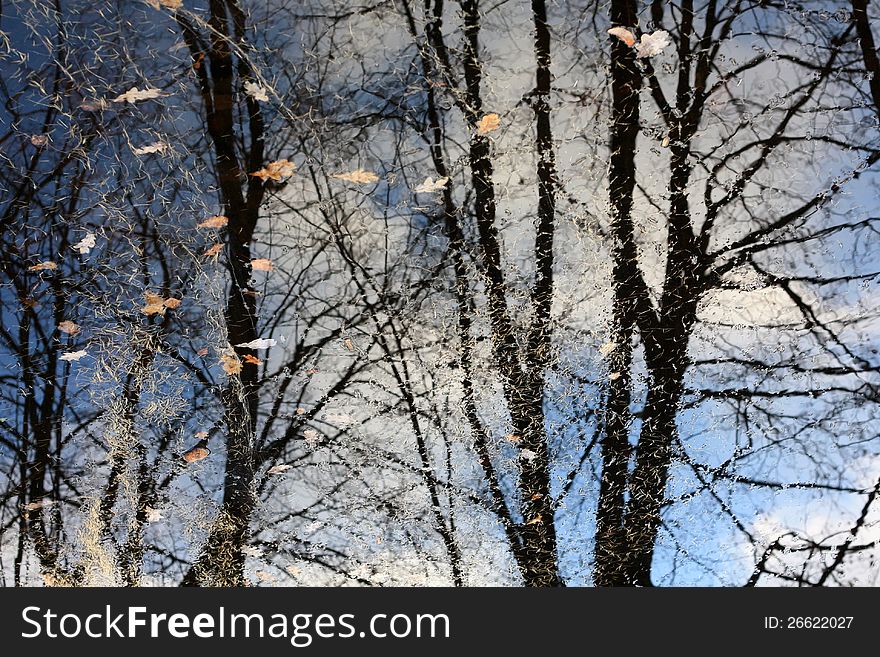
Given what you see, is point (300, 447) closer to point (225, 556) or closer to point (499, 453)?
point (225, 556)

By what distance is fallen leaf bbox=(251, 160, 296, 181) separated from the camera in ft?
3.87

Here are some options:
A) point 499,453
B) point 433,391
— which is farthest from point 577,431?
point 433,391

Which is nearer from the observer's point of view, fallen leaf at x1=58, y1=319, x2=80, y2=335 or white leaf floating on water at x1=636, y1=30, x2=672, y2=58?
fallen leaf at x1=58, y1=319, x2=80, y2=335

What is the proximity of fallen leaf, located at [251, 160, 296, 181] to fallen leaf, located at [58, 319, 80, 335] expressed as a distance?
0.47 metres

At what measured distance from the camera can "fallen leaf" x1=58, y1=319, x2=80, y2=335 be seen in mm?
1157

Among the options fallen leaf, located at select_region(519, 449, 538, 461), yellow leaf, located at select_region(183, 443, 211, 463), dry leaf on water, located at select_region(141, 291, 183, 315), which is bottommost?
fallen leaf, located at select_region(519, 449, 538, 461)

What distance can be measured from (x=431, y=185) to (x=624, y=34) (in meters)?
0.54

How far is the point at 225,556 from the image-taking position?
1174mm

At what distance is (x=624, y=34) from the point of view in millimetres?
1247

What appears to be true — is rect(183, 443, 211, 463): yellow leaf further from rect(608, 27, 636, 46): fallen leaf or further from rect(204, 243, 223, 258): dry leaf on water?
rect(608, 27, 636, 46): fallen leaf

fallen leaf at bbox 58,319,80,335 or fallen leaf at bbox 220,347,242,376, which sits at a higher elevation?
fallen leaf at bbox 58,319,80,335

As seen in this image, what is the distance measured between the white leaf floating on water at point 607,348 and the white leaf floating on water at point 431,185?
1.61 ft

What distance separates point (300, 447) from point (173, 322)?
1.20ft

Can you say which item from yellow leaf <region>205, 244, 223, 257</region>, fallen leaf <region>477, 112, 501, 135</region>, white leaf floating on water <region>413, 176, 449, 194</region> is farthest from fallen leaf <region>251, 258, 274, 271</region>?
fallen leaf <region>477, 112, 501, 135</region>
